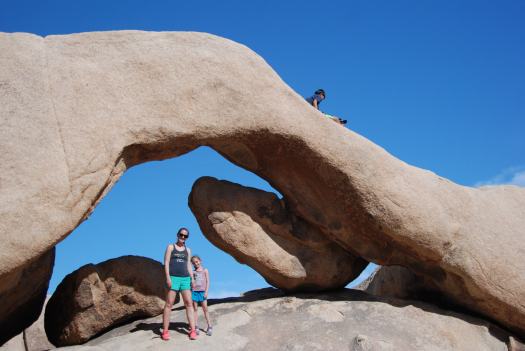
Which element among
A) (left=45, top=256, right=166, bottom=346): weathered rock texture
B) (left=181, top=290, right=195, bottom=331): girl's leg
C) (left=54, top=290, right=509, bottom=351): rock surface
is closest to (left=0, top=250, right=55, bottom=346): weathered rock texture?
(left=45, top=256, right=166, bottom=346): weathered rock texture

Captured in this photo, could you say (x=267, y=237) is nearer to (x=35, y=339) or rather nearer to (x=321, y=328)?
(x=321, y=328)

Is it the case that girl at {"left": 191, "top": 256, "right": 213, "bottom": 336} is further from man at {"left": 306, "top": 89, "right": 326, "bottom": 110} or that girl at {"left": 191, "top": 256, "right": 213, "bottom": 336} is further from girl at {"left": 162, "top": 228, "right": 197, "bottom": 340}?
man at {"left": 306, "top": 89, "right": 326, "bottom": 110}

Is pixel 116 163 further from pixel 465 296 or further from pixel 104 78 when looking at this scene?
pixel 465 296

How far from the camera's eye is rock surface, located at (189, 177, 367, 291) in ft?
26.0

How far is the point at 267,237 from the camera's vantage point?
8094 millimetres

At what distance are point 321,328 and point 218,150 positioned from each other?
8.91 ft

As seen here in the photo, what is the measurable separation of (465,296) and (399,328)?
4.51 ft

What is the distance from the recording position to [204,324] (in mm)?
7422

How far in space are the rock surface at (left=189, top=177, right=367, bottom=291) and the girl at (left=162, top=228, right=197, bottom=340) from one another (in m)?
0.91

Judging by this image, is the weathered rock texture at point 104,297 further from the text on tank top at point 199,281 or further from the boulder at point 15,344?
the boulder at point 15,344

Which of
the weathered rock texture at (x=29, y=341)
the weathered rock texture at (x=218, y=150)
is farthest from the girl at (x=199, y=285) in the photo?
the weathered rock texture at (x=29, y=341)

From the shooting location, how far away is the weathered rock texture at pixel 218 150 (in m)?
5.95

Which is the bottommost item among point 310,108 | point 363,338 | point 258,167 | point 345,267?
point 363,338

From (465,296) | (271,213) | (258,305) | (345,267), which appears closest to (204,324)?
(258,305)
